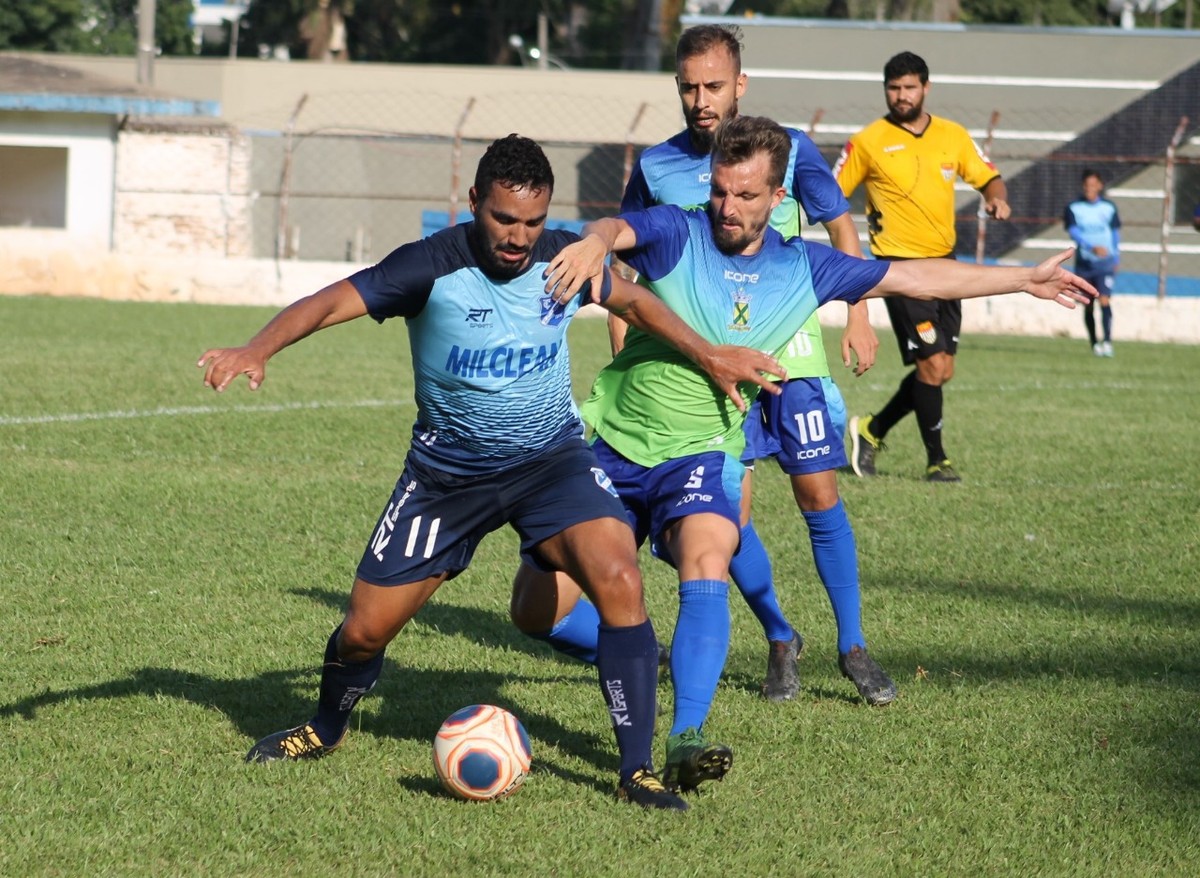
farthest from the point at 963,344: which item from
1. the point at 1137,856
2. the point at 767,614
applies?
the point at 1137,856

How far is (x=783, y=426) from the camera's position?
212 inches

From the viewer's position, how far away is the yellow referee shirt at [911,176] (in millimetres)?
9719

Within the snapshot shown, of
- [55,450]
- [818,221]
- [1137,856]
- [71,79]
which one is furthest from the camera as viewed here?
[71,79]

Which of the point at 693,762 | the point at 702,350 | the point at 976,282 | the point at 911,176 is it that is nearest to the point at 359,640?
the point at 693,762

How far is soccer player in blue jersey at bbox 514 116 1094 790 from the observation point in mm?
4613

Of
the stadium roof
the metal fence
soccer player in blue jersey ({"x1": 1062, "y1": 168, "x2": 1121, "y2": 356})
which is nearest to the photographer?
soccer player in blue jersey ({"x1": 1062, "y1": 168, "x2": 1121, "y2": 356})

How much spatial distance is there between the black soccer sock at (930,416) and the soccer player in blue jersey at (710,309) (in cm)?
476

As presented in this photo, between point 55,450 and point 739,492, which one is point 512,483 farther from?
point 55,450

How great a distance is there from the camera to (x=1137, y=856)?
12.5 feet

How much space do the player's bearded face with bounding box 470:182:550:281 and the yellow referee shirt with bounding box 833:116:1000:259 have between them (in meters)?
5.81

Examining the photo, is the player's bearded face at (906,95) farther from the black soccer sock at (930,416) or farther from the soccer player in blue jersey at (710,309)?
the soccer player in blue jersey at (710,309)

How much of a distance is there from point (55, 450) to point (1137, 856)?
23.4ft

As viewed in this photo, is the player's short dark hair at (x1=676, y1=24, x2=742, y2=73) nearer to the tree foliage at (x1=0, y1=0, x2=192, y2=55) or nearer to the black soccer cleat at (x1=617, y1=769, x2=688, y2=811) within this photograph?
the black soccer cleat at (x1=617, y1=769, x2=688, y2=811)

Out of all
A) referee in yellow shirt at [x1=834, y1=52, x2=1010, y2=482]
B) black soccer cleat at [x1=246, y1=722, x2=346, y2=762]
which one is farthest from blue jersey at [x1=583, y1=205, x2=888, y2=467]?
referee in yellow shirt at [x1=834, y1=52, x2=1010, y2=482]
